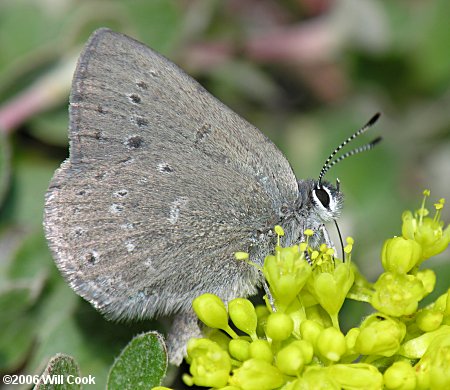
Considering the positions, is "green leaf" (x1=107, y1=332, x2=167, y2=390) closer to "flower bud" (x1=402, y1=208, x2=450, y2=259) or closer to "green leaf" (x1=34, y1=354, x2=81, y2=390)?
"green leaf" (x1=34, y1=354, x2=81, y2=390)

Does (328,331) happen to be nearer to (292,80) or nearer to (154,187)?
(154,187)

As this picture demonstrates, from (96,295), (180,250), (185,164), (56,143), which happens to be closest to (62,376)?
(96,295)

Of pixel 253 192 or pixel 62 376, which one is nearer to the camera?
pixel 62 376

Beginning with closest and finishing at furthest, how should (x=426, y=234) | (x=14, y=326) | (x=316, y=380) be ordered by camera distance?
(x=316, y=380) → (x=426, y=234) → (x=14, y=326)

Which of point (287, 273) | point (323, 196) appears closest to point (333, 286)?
point (287, 273)

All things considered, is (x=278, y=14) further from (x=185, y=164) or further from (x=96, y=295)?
(x=96, y=295)

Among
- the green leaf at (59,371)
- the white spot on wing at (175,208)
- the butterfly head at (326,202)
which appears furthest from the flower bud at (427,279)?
the green leaf at (59,371)
